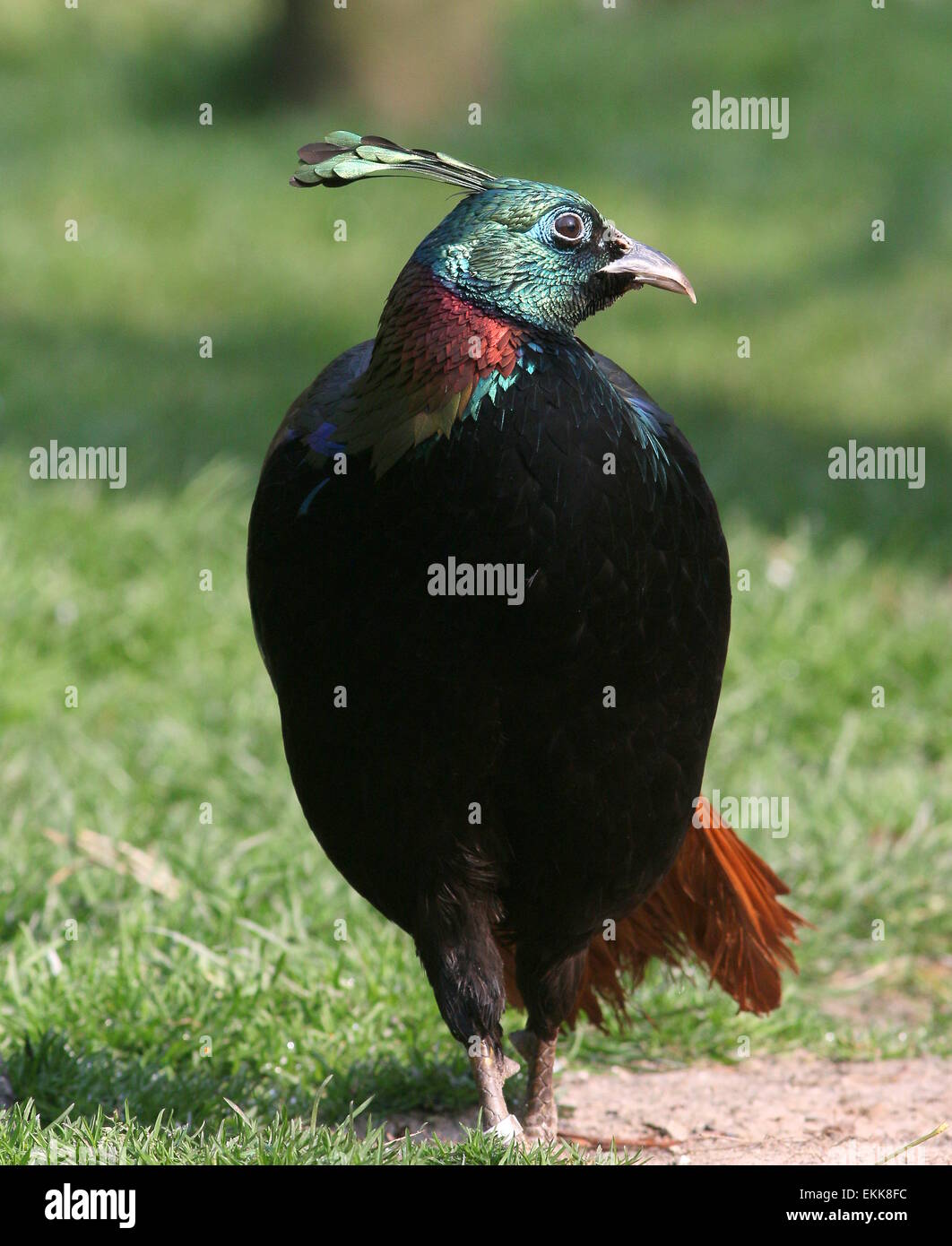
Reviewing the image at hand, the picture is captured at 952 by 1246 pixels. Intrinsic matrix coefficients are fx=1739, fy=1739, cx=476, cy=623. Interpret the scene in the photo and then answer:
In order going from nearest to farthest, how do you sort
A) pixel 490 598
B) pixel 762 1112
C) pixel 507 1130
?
pixel 490 598, pixel 507 1130, pixel 762 1112

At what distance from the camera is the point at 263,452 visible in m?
7.02

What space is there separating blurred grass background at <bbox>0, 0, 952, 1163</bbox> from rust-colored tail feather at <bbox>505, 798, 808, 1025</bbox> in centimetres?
32

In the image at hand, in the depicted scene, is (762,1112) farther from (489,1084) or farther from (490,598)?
(490,598)

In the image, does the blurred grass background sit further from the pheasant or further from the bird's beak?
the bird's beak

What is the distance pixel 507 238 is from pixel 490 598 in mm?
524

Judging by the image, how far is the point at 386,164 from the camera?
2.58 meters

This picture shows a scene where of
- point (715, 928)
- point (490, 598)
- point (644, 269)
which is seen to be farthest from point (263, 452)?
point (490, 598)

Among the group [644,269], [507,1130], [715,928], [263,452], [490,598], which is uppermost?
[263,452]

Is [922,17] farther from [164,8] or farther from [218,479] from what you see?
[218,479]

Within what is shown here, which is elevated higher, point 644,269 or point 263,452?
point 263,452

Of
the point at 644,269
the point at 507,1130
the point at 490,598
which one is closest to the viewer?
the point at 490,598

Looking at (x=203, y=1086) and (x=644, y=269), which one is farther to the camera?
(x=203, y=1086)

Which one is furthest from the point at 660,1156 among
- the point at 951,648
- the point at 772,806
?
the point at 951,648

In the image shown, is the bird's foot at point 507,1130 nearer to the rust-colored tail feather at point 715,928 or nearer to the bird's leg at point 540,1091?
the bird's leg at point 540,1091
